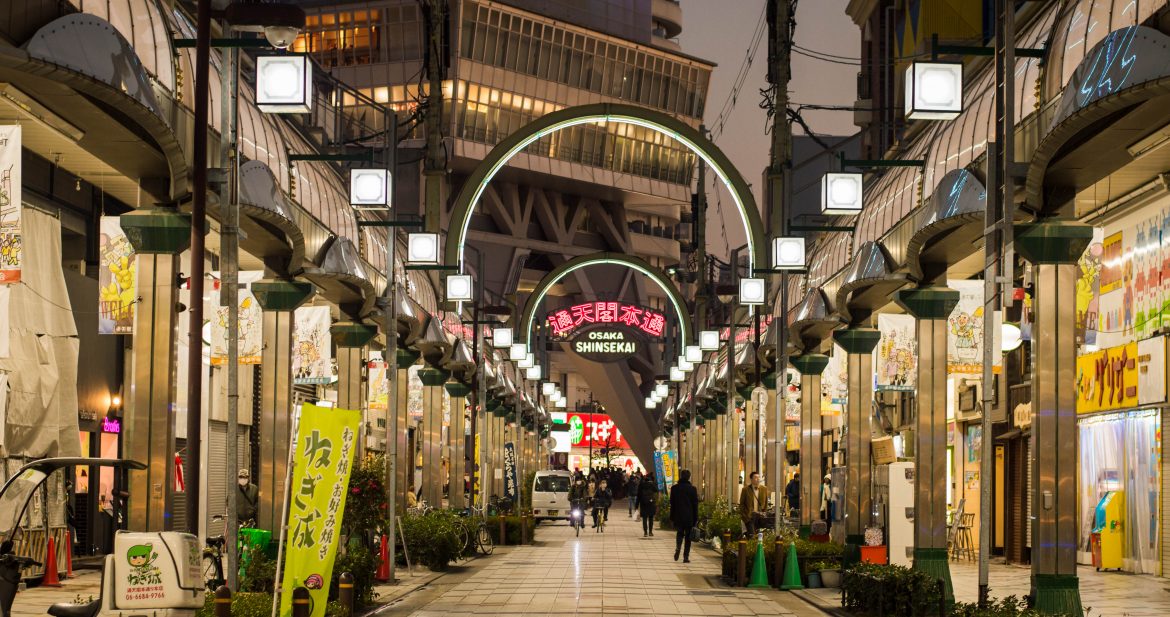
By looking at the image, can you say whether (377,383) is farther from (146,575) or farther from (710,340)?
(146,575)

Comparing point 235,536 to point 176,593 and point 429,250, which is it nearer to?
point 176,593

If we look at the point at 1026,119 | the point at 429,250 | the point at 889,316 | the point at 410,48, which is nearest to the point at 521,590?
the point at 429,250

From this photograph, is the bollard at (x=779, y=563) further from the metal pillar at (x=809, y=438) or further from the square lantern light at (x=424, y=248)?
the square lantern light at (x=424, y=248)

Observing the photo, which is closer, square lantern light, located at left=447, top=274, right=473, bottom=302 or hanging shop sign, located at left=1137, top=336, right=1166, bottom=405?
hanging shop sign, located at left=1137, top=336, right=1166, bottom=405

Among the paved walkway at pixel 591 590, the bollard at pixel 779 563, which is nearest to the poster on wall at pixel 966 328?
the bollard at pixel 779 563

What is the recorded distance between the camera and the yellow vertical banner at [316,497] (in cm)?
1508

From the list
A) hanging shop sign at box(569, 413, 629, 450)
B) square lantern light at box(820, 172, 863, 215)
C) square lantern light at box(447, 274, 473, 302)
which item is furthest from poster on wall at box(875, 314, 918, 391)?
hanging shop sign at box(569, 413, 629, 450)

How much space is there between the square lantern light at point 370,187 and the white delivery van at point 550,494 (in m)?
41.7

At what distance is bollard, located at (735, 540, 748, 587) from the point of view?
27266 millimetres

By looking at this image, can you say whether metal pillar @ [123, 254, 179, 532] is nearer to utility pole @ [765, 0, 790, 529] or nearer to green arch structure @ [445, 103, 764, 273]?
utility pole @ [765, 0, 790, 529]

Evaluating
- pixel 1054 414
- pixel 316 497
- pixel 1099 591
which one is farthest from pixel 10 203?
pixel 1099 591

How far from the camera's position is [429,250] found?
95.6ft

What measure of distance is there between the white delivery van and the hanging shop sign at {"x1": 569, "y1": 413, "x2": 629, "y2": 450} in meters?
74.7

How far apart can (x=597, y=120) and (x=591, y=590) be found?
16.9 m
